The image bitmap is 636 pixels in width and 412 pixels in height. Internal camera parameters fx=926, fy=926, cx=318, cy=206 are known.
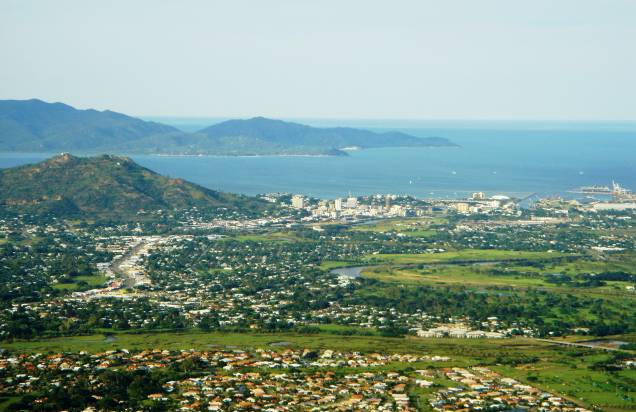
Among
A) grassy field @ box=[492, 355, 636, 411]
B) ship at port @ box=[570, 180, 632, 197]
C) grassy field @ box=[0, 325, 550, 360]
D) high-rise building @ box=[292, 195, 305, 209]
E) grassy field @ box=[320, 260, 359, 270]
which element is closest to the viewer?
grassy field @ box=[492, 355, 636, 411]

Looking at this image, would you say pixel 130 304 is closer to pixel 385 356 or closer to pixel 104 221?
pixel 385 356

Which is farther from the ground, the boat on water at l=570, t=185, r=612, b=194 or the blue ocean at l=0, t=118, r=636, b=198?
the boat on water at l=570, t=185, r=612, b=194

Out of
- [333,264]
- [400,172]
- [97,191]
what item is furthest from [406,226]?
[400,172]

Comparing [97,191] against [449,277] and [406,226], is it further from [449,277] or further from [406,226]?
[449,277]

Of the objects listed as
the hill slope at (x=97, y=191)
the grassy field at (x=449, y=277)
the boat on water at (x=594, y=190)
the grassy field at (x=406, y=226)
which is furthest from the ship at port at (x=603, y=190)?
the grassy field at (x=449, y=277)

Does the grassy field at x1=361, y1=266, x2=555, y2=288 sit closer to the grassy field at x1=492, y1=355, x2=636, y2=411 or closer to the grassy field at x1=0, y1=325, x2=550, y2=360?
the grassy field at x1=0, y1=325, x2=550, y2=360

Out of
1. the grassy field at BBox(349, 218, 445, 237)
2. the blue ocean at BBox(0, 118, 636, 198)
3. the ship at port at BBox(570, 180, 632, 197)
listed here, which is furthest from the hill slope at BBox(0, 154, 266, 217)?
the ship at port at BBox(570, 180, 632, 197)

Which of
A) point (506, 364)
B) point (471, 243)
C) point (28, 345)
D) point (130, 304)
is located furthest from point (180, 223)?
point (506, 364)
